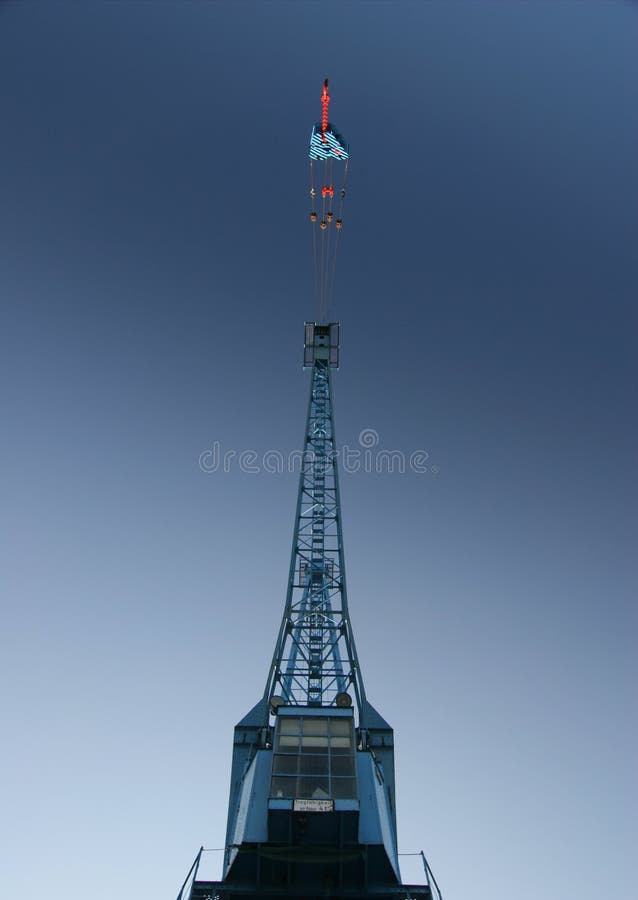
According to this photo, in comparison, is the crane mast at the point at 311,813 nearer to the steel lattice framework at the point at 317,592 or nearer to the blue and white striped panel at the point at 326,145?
the steel lattice framework at the point at 317,592

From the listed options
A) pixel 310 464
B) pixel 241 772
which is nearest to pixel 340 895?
pixel 241 772

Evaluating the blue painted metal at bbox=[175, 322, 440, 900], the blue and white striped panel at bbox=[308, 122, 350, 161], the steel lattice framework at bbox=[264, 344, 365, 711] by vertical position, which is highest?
the blue and white striped panel at bbox=[308, 122, 350, 161]

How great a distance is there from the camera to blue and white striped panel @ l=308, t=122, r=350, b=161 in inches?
1516

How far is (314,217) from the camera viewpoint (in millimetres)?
45031

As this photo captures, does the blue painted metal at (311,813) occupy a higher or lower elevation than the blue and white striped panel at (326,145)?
lower

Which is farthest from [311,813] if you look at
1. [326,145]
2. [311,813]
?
[326,145]

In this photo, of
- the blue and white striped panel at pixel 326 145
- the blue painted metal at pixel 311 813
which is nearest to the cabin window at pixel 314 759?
the blue painted metal at pixel 311 813

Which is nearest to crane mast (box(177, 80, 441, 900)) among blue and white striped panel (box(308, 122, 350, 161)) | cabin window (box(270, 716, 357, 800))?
cabin window (box(270, 716, 357, 800))

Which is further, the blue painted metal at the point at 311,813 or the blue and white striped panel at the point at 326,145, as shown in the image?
the blue and white striped panel at the point at 326,145

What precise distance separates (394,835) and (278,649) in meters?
10.7

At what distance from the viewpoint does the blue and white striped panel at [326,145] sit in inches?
1516

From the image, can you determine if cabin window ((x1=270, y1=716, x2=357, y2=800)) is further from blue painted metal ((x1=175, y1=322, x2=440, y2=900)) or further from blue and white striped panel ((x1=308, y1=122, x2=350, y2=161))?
blue and white striped panel ((x1=308, y1=122, x2=350, y2=161))

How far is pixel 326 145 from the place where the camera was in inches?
1524

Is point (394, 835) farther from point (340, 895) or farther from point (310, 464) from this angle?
point (310, 464)
